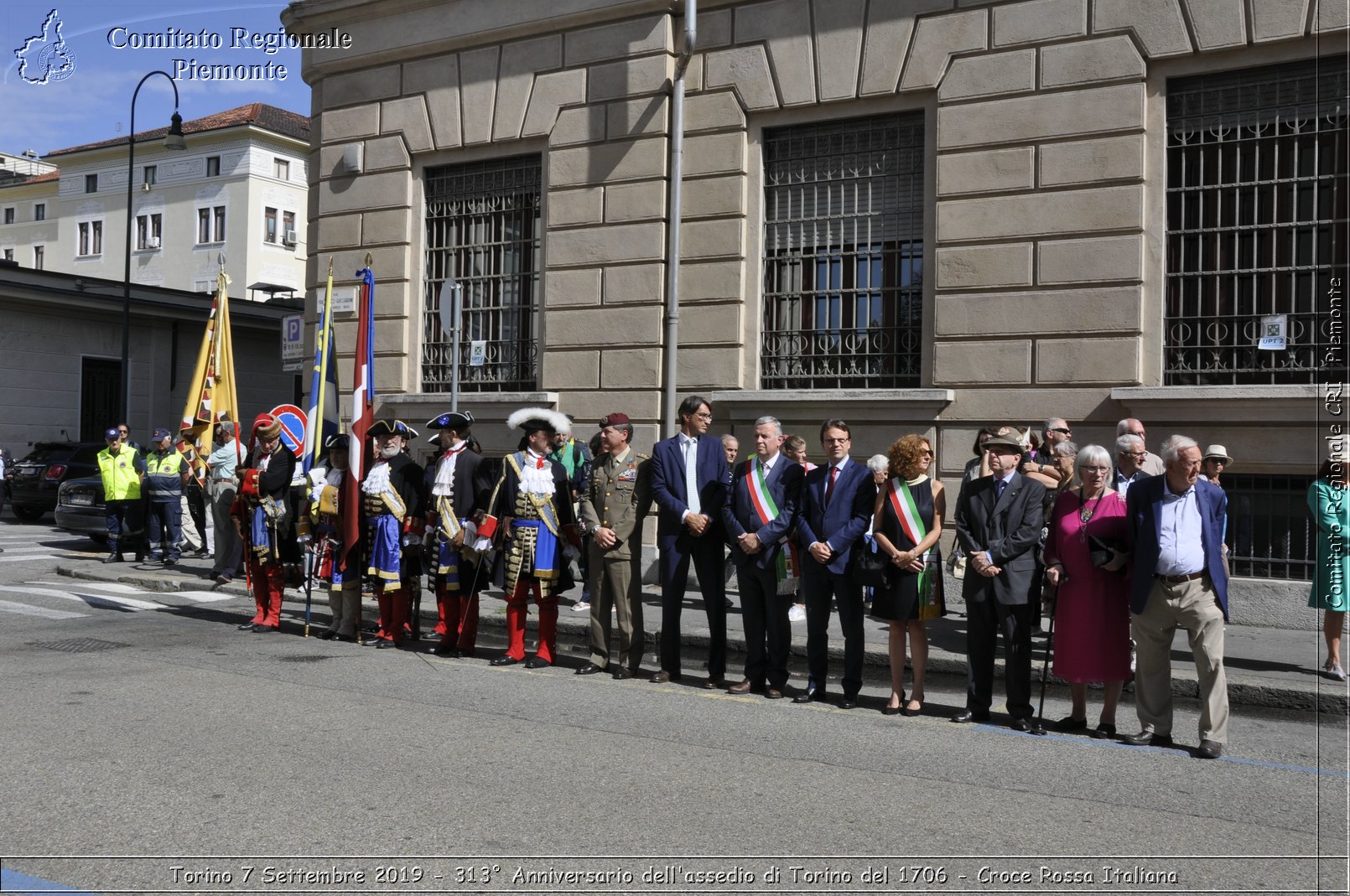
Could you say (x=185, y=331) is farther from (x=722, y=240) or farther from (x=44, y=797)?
(x=44, y=797)

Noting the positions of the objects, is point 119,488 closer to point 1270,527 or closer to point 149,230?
point 1270,527

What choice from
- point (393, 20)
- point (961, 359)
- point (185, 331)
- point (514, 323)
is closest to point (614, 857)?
point (961, 359)

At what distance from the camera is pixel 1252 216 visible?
1216 cm

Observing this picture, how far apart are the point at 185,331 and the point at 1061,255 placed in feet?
92.5

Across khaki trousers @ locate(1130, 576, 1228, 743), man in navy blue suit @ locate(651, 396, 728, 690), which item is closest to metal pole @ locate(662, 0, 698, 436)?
man in navy blue suit @ locate(651, 396, 728, 690)

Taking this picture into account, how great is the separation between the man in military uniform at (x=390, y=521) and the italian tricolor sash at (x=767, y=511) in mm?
3129

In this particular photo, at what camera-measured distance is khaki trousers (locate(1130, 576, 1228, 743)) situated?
23.9 ft

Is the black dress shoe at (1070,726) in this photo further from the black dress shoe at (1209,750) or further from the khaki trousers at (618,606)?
the khaki trousers at (618,606)

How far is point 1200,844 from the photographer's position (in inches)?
215

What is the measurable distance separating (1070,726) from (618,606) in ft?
11.2

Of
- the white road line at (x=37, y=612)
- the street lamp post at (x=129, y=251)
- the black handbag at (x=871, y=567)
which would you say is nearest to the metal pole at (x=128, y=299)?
the street lamp post at (x=129, y=251)

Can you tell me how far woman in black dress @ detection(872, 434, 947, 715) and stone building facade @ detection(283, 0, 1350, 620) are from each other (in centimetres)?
459

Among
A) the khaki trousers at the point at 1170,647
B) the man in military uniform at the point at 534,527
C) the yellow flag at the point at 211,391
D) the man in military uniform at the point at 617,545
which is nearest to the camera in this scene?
the khaki trousers at the point at 1170,647

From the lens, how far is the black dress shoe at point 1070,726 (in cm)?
785
